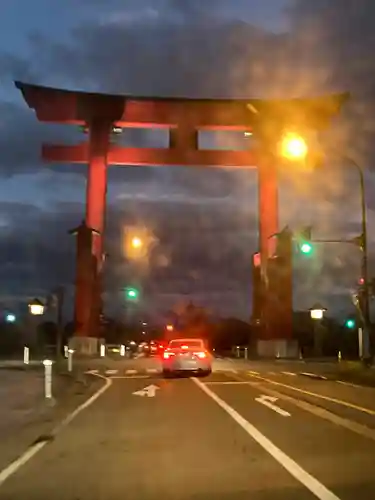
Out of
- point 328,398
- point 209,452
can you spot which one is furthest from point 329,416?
point 209,452

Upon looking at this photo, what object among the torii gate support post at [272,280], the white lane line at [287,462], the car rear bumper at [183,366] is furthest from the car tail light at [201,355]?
the torii gate support post at [272,280]

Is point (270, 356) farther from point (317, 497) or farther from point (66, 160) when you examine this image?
point (317, 497)

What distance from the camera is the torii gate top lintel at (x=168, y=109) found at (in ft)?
188

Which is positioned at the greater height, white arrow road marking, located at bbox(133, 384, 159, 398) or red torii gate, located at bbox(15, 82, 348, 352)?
red torii gate, located at bbox(15, 82, 348, 352)

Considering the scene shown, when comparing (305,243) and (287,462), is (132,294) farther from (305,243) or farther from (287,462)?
(287,462)

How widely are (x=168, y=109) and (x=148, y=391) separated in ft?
108

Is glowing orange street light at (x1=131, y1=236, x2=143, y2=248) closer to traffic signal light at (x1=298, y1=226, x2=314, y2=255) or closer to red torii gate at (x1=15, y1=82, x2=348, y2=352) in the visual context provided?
traffic signal light at (x1=298, y1=226, x2=314, y2=255)

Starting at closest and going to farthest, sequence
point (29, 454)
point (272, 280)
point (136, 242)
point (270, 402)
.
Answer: point (29, 454) → point (270, 402) → point (136, 242) → point (272, 280)

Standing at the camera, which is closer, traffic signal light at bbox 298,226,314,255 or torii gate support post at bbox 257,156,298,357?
traffic signal light at bbox 298,226,314,255

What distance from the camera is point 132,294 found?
165 ft

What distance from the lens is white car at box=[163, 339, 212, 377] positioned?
119 ft

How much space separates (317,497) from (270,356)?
51621 mm

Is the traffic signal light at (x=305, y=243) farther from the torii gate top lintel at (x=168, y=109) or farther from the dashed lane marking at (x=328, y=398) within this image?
the torii gate top lintel at (x=168, y=109)

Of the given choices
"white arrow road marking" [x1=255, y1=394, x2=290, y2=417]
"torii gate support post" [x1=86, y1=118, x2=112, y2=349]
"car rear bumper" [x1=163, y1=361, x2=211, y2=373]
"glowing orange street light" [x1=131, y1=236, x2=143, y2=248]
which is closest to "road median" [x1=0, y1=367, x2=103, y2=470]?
"car rear bumper" [x1=163, y1=361, x2=211, y2=373]
